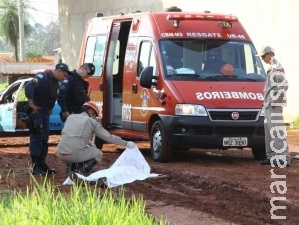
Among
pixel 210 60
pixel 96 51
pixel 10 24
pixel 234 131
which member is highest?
pixel 10 24

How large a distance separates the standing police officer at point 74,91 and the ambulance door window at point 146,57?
1060 mm

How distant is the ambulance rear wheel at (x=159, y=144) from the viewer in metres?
14.6

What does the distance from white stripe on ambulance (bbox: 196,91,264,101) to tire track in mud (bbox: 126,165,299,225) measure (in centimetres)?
146

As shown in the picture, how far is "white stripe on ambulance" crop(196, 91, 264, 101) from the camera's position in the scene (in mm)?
14188

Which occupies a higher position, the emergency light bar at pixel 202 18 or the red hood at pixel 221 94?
the emergency light bar at pixel 202 18

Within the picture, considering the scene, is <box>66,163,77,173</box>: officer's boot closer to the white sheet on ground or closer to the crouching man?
the crouching man

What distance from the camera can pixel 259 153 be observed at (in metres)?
15.1

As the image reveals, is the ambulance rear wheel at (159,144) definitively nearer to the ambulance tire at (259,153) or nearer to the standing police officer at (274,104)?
the ambulance tire at (259,153)

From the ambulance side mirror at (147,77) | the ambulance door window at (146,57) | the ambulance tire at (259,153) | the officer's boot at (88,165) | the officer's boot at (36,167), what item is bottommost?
the ambulance tire at (259,153)

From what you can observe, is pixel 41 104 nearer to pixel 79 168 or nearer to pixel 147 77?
pixel 79 168

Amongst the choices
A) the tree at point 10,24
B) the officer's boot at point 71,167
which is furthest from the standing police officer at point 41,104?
the tree at point 10,24

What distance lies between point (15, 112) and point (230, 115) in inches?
237

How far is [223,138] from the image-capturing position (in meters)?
14.2

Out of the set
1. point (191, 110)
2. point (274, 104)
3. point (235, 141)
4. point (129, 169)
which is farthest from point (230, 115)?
point (129, 169)
